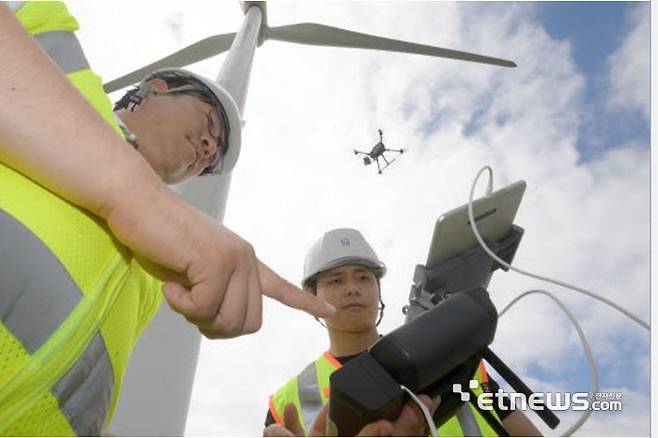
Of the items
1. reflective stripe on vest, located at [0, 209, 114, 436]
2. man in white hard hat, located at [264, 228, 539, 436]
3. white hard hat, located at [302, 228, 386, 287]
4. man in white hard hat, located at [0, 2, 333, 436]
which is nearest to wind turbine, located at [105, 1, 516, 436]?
man in white hard hat, located at [264, 228, 539, 436]

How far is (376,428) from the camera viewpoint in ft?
5.07

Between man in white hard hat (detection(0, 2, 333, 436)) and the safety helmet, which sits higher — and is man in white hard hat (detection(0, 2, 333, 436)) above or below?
below

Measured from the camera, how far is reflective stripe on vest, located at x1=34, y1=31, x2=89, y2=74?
1.46 metres

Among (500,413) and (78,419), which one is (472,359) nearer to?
(500,413)

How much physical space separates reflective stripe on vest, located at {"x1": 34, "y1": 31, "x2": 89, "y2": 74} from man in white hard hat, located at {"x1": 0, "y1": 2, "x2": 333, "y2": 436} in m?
0.01

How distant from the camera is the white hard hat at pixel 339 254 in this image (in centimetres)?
391

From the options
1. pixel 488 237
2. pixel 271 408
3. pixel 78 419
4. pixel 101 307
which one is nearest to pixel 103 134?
pixel 101 307

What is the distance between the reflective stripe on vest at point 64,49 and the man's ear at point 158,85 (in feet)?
2.97

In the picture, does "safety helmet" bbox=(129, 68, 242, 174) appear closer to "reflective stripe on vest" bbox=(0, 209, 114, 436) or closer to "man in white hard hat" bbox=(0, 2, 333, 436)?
"man in white hard hat" bbox=(0, 2, 333, 436)

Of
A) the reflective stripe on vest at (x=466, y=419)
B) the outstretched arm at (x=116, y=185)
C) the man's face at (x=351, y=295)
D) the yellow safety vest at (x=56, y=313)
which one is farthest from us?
the man's face at (x=351, y=295)

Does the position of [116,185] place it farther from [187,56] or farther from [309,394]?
[187,56]

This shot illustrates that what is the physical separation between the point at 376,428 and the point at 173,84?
185 cm

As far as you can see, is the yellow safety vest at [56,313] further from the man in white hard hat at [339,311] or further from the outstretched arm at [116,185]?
the man in white hard hat at [339,311]

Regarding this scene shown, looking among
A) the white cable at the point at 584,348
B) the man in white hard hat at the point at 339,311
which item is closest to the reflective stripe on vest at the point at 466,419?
the white cable at the point at 584,348
